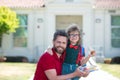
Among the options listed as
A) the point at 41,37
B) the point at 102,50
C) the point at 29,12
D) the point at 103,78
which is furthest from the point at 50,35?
the point at 103,78

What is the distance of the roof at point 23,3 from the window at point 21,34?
705mm

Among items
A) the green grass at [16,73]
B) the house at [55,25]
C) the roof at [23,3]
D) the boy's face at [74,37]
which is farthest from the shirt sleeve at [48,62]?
the roof at [23,3]

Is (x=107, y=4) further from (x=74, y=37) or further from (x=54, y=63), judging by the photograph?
(x=54, y=63)

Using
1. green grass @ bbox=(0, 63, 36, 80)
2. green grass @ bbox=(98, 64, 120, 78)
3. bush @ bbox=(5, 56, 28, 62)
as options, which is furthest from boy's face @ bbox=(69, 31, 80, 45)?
bush @ bbox=(5, 56, 28, 62)

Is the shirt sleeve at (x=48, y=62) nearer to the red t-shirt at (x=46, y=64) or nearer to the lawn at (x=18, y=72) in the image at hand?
the red t-shirt at (x=46, y=64)

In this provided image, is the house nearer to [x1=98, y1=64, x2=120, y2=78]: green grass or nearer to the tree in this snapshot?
the tree

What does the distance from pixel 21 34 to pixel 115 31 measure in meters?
6.04

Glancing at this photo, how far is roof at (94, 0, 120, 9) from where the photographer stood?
69.8ft

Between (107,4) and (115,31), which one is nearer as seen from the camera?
(115,31)

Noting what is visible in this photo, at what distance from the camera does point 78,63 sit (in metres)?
4.84

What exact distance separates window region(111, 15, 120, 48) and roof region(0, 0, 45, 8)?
15.3 feet

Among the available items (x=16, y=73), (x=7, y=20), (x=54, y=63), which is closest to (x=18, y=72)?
(x=16, y=73)

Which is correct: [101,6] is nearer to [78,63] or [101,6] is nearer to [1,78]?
[1,78]

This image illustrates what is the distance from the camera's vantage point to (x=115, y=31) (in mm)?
21609
